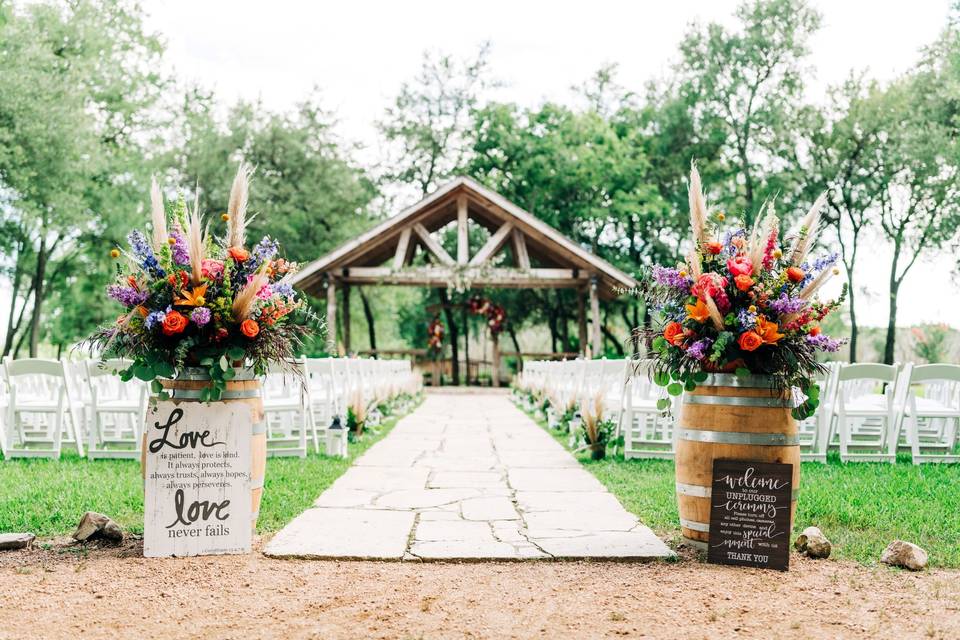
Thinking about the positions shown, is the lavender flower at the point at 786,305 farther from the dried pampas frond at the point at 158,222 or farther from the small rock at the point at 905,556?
the dried pampas frond at the point at 158,222

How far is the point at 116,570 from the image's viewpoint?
3582 mm

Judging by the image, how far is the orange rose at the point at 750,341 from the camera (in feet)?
11.7

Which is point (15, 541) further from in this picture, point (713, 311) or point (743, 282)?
point (743, 282)

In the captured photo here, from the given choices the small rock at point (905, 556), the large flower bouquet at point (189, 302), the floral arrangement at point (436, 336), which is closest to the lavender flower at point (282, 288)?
the large flower bouquet at point (189, 302)

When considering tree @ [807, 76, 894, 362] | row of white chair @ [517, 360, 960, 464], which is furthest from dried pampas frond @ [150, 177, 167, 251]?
tree @ [807, 76, 894, 362]

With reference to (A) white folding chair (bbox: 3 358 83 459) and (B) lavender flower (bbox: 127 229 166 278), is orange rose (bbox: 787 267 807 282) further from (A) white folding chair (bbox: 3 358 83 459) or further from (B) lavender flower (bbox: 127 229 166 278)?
(A) white folding chair (bbox: 3 358 83 459)

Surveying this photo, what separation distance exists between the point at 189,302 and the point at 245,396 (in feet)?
1.87

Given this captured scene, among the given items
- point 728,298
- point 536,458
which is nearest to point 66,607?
point 728,298

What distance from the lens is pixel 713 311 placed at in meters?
3.68

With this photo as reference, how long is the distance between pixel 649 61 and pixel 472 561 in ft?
102

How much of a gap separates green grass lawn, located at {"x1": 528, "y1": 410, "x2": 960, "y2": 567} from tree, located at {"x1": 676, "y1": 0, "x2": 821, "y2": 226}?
73.4ft

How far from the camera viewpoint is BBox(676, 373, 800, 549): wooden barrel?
3773mm

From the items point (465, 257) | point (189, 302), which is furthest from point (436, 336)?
point (189, 302)

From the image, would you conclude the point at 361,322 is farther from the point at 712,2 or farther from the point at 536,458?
the point at 536,458
